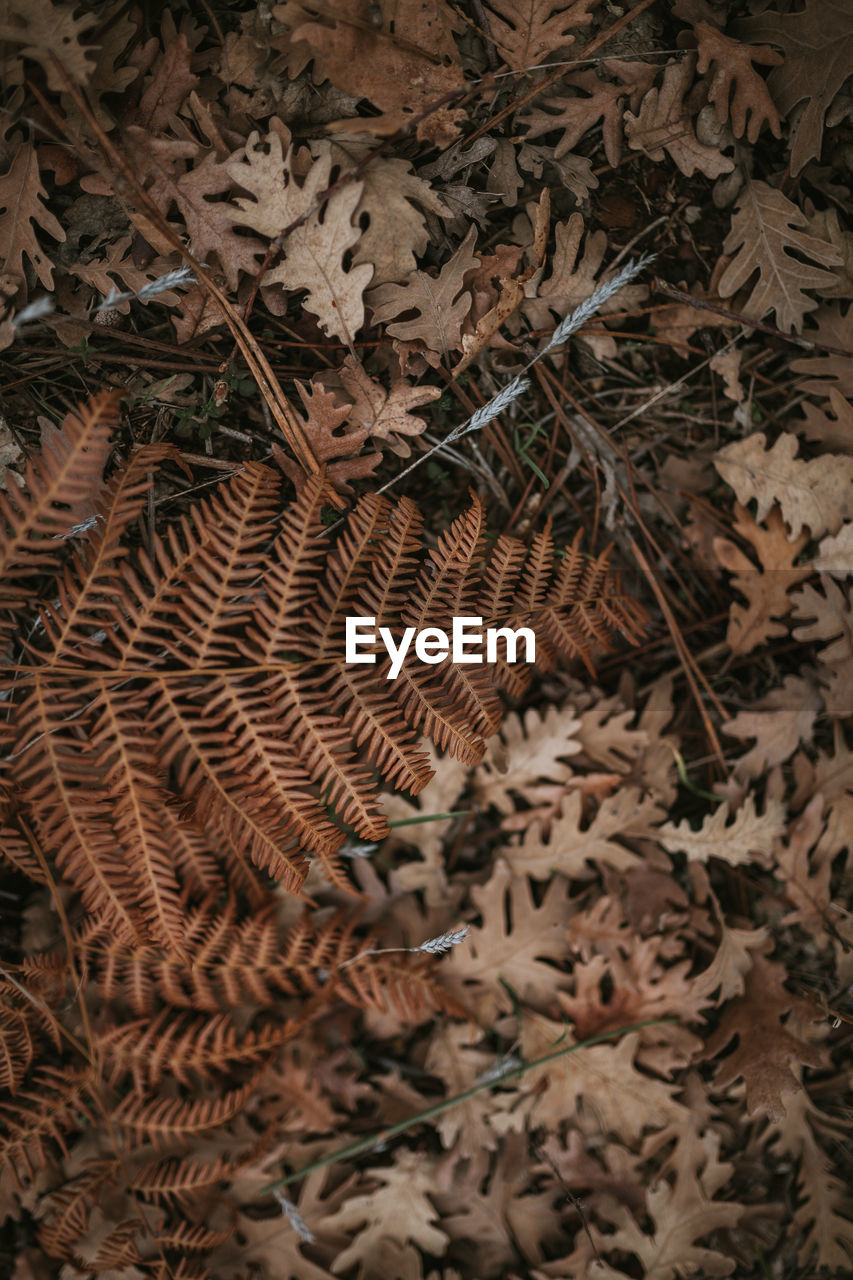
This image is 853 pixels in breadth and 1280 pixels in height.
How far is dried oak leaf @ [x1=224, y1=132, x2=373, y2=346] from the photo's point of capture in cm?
246

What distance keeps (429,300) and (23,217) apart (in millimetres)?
1364

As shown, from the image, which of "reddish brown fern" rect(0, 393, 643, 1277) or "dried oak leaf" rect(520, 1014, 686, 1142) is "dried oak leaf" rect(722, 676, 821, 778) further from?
"dried oak leaf" rect(520, 1014, 686, 1142)

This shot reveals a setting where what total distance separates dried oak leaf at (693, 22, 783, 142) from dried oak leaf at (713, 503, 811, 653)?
1365 mm

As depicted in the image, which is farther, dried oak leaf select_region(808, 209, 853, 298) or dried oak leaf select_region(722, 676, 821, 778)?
dried oak leaf select_region(722, 676, 821, 778)

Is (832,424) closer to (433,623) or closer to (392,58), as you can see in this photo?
(433,623)

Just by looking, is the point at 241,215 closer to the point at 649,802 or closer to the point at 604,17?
the point at 604,17

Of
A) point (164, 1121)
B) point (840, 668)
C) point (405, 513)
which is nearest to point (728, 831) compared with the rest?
point (840, 668)

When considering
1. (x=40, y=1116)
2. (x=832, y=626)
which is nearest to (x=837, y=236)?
(x=832, y=626)

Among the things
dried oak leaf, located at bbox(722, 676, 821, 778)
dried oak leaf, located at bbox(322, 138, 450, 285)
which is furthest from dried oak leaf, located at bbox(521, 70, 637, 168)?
dried oak leaf, located at bbox(722, 676, 821, 778)

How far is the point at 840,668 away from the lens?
3.12 m

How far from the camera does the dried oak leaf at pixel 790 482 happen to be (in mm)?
3033

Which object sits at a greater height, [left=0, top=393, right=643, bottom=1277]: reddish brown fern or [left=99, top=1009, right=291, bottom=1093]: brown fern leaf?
[left=0, top=393, right=643, bottom=1277]: reddish brown fern

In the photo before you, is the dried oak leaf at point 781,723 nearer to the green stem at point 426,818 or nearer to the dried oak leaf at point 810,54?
the green stem at point 426,818

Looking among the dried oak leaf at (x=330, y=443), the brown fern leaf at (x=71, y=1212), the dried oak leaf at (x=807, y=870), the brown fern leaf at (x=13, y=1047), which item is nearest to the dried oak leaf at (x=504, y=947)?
the dried oak leaf at (x=807, y=870)
